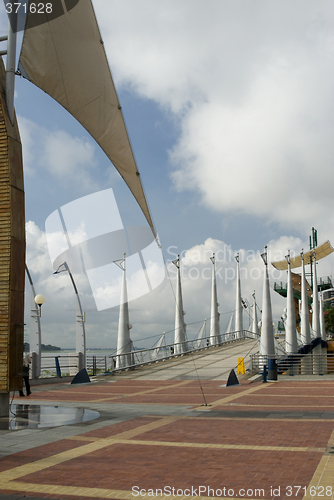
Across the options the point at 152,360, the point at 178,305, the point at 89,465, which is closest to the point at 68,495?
the point at 89,465

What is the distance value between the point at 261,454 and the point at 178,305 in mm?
27596

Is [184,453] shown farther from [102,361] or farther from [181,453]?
[102,361]

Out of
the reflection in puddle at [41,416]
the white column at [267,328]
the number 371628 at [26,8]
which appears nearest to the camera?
the reflection in puddle at [41,416]

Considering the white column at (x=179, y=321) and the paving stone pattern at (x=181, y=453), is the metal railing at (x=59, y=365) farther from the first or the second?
the white column at (x=179, y=321)

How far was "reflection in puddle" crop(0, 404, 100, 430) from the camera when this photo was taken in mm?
9227

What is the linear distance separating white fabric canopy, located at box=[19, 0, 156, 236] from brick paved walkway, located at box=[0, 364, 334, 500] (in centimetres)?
674

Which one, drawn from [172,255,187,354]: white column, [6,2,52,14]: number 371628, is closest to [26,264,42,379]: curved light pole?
[6,2,52,14]: number 371628

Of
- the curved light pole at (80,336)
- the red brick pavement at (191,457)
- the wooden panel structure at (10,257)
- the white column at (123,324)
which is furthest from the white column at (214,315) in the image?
the wooden panel structure at (10,257)

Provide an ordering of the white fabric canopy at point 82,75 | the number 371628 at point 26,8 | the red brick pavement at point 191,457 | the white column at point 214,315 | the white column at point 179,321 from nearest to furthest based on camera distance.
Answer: the red brick pavement at point 191,457 → the number 371628 at point 26,8 → the white fabric canopy at point 82,75 → the white column at point 179,321 → the white column at point 214,315

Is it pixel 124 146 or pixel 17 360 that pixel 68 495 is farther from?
pixel 124 146

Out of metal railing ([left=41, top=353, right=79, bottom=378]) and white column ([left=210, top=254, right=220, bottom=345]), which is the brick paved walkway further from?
white column ([left=210, top=254, right=220, bottom=345])

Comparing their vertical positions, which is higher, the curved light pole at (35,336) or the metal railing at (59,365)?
the curved light pole at (35,336)

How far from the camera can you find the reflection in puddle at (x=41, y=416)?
9227 mm

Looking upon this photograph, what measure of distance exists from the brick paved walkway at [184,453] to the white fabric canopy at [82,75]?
674 cm
